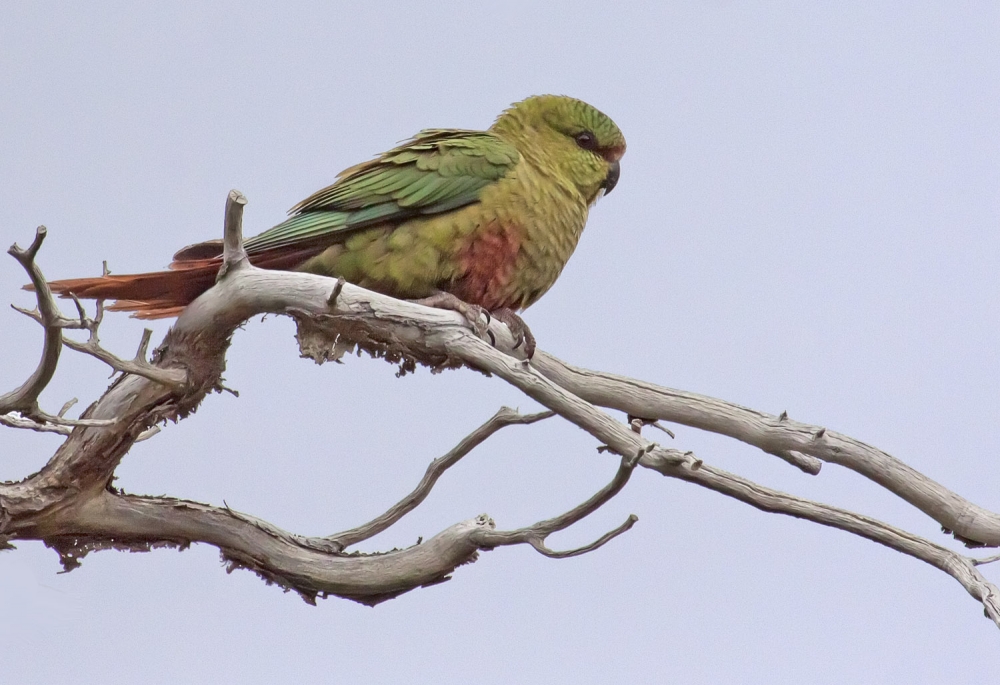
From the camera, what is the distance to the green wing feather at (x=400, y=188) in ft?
12.0

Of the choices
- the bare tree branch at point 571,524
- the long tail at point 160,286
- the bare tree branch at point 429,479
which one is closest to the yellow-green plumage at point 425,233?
the long tail at point 160,286

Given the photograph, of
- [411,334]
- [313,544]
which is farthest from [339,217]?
[313,544]

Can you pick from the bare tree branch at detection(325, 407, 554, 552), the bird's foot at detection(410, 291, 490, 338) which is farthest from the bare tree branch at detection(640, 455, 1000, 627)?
the bird's foot at detection(410, 291, 490, 338)

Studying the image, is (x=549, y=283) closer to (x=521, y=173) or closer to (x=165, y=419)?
(x=521, y=173)

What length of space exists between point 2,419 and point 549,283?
6.22ft

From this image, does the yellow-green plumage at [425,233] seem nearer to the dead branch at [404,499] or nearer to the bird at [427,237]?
the bird at [427,237]

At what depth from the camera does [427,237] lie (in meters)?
3.65

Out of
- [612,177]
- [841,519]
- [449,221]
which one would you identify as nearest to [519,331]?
[449,221]

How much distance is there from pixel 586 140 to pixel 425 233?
2.94 ft

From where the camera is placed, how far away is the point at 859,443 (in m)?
3.34

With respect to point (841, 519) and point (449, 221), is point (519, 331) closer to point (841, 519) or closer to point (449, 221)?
point (449, 221)

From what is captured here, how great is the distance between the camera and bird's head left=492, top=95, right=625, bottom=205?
410 cm

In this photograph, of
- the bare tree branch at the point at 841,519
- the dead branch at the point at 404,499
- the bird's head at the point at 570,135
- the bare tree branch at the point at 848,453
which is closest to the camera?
the bare tree branch at the point at 841,519

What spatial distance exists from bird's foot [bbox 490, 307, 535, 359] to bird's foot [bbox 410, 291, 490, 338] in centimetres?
16
